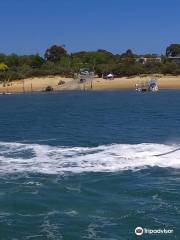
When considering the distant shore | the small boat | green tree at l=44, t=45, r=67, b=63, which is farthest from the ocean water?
green tree at l=44, t=45, r=67, b=63

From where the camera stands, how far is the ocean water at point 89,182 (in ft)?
68.3

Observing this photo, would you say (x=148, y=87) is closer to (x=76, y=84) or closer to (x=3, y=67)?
(x=76, y=84)

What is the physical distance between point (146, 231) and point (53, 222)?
3.37 metres

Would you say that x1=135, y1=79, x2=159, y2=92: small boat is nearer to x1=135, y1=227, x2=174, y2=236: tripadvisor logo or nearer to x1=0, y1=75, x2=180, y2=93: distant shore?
x1=0, y1=75, x2=180, y2=93: distant shore

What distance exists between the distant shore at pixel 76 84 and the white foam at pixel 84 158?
81.3 meters

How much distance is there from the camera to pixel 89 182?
26.9m

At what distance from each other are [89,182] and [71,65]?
118 meters

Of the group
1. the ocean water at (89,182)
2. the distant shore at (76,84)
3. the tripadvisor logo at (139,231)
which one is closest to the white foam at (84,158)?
the ocean water at (89,182)

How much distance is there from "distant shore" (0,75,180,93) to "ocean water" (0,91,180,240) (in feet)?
229

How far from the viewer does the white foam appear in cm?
3007

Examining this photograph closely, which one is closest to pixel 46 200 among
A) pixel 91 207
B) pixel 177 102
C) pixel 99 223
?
pixel 91 207

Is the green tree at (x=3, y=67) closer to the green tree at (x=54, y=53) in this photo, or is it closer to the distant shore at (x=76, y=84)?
the distant shore at (x=76, y=84)

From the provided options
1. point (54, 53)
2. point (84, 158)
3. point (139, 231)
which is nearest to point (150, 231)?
point (139, 231)

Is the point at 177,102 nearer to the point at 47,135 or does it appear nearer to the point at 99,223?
the point at 47,135
